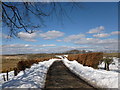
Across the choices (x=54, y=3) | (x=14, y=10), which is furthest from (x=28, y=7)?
(x=54, y=3)

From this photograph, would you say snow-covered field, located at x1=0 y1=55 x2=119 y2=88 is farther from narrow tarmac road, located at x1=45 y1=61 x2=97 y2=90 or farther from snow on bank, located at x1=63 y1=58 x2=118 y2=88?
narrow tarmac road, located at x1=45 y1=61 x2=97 y2=90

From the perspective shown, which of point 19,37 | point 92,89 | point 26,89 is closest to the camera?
point 26,89

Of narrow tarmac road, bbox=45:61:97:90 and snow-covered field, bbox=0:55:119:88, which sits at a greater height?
snow-covered field, bbox=0:55:119:88

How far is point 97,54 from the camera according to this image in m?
11.7

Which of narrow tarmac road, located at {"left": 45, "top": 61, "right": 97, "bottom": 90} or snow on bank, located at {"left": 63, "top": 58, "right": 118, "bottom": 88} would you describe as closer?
snow on bank, located at {"left": 63, "top": 58, "right": 118, "bottom": 88}

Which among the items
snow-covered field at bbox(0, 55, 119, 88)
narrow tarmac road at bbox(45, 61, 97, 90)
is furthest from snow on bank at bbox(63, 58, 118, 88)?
narrow tarmac road at bbox(45, 61, 97, 90)

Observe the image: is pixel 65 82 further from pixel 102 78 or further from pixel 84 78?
pixel 102 78

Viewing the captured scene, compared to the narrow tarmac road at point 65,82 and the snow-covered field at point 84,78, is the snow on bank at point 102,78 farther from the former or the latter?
the narrow tarmac road at point 65,82

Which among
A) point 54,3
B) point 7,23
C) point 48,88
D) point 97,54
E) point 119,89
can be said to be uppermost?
point 54,3

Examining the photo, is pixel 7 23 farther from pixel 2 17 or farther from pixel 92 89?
pixel 92 89

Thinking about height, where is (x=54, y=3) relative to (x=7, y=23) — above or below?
above

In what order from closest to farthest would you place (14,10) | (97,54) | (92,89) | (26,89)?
(26,89)
(92,89)
(14,10)
(97,54)

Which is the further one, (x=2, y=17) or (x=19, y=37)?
(x=19, y=37)

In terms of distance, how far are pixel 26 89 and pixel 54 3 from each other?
381cm
